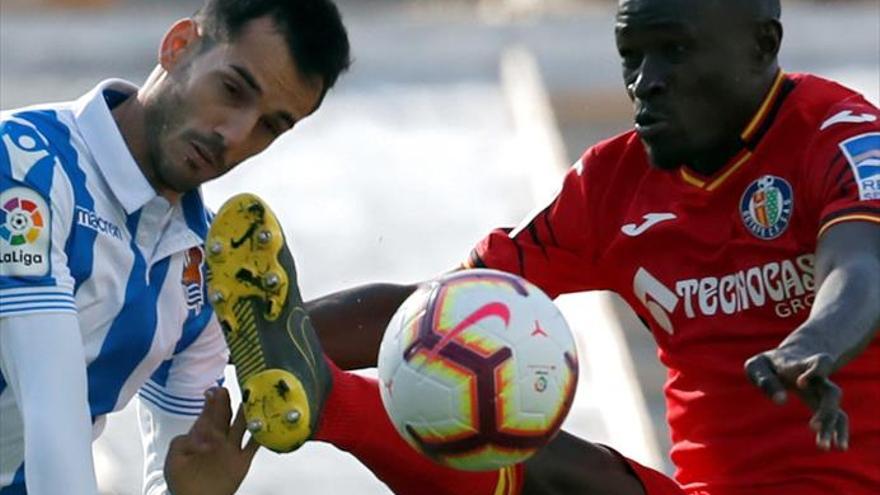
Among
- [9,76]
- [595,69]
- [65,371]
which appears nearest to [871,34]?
[595,69]

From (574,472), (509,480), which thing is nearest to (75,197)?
(509,480)

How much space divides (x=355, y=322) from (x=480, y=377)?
3.02ft

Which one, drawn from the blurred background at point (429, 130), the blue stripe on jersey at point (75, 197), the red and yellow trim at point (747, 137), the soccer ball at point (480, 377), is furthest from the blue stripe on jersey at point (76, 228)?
the blurred background at point (429, 130)

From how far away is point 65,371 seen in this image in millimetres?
4766

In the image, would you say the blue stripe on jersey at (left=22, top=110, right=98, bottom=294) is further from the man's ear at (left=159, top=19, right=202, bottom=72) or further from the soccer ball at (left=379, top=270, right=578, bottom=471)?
the soccer ball at (left=379, top=270, right=578, bottom=471)

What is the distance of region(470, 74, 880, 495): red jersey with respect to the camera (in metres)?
5.25

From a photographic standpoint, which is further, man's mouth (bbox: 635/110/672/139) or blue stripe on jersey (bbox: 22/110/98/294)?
man's mouth (bbox: 635/110/672/139)

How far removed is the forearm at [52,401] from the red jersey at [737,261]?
129 cm

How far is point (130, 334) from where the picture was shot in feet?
17.2

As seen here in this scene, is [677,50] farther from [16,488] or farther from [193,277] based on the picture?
[16,488]

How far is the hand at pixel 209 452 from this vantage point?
5184mm

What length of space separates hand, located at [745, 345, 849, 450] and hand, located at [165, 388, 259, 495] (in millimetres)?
1299

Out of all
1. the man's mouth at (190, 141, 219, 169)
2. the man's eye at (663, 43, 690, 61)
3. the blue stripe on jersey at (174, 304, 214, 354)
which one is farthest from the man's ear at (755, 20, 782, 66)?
the blue stripe on jersey at (174, 304, 214, 354)

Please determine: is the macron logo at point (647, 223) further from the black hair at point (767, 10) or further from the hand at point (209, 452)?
the hand at point (209, 452)
